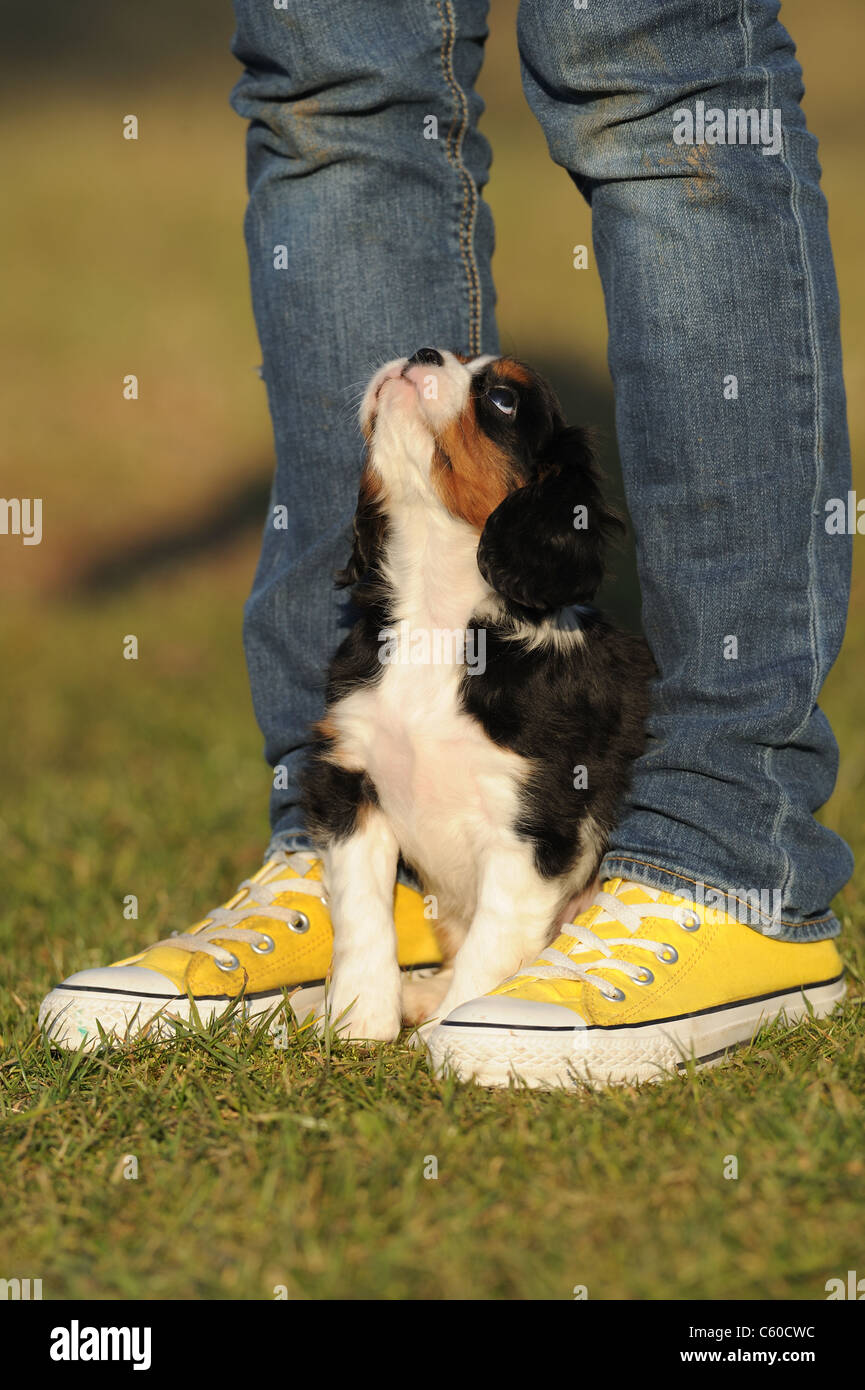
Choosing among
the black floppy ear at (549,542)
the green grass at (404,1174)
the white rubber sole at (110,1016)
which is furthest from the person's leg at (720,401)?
the white rubber sole at (110,1016)

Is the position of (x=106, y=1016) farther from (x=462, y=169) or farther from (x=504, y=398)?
(x=462, y=169)

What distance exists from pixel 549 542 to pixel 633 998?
2.69 feet

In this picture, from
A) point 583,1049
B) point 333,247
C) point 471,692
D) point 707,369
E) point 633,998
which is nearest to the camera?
→ point 583,1049

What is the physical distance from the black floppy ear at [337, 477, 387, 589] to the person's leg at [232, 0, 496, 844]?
18 centimetres

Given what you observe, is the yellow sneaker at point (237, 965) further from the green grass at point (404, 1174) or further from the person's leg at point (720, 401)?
the person's leg at point (720, 401)

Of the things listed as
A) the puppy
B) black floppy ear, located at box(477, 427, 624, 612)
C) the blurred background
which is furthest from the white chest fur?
the blurred background

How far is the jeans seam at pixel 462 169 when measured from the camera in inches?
110

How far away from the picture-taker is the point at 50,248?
15.4 meters

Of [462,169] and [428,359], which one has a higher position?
[462,169]

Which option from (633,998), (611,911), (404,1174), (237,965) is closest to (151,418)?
(237,965)

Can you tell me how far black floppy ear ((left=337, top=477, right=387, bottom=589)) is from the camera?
2791 millimetres

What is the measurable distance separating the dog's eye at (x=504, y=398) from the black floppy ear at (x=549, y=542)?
0.18 metres

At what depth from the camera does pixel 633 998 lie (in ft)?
7.63
